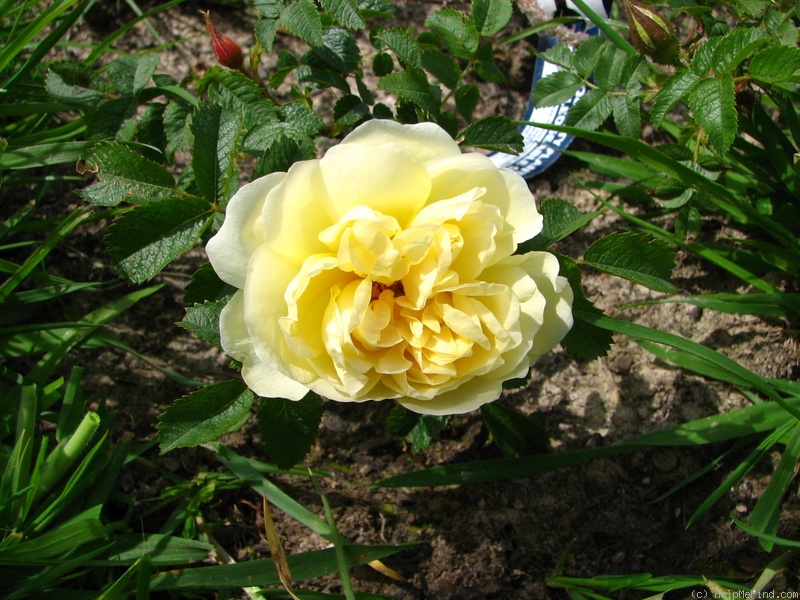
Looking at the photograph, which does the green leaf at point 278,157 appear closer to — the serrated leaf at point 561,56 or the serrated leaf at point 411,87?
the serrated leaf at point 411,87

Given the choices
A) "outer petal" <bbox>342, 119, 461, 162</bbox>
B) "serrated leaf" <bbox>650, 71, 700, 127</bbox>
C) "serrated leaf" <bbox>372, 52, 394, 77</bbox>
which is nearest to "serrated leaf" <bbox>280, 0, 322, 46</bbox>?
"serrated leaf" <bbox>372, 52, 394, 77</bbox>

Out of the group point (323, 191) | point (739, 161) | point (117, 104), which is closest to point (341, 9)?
point (323, 191)

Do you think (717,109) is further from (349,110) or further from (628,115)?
(349,110)

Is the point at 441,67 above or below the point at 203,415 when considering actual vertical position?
above

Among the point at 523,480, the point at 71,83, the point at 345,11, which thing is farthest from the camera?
the point at 523,480

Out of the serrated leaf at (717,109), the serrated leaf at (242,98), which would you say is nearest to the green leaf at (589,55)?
the serrated leaf at (717,109)

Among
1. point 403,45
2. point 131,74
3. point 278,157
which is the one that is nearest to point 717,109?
point 403,45
